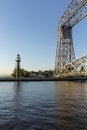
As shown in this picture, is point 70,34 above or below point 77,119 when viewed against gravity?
above

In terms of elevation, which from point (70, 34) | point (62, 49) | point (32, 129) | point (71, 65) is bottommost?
point (32, 129)

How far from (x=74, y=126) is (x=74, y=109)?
18.4ft

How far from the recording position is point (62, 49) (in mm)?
84750

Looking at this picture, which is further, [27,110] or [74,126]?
[27,110]

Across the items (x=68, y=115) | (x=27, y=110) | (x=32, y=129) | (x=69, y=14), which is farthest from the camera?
(x=69, y=14)

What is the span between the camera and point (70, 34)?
83750 millimetres

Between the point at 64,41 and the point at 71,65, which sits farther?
the point at 64,41

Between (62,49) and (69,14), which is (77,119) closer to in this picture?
(69,14)

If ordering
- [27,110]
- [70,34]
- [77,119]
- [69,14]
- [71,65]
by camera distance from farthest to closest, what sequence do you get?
1. [70,34]
2. [71,65]
3. [69,14]
4. [27,110]
5. [77,119]

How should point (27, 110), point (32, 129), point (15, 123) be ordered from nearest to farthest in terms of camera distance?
point (32, 129)
point (15, 123)
point (27, 110)

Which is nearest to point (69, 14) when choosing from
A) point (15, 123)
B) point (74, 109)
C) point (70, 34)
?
point (70, 34)

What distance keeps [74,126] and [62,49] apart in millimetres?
71549

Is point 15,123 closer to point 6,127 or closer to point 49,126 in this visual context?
point 6,127

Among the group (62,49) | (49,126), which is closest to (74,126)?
(49,126)
